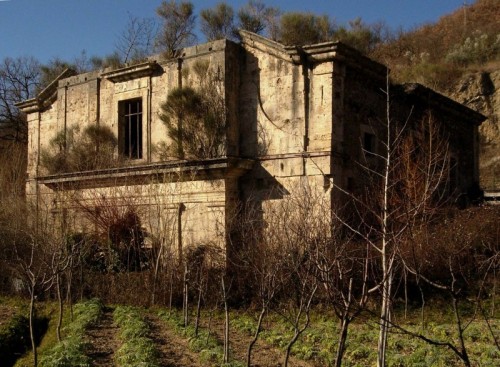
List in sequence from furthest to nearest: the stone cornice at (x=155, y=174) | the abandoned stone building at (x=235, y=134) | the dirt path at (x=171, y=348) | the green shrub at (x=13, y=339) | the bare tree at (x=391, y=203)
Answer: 1. the stone cornice at (x=155, y=174)
2. the abandoned stone building at (x=235, y=134)
3. the green shrub at (x=13, y=339)
4. the dirt path at (x=171, y=348)
5. the bare tree at (x=391, y=203)

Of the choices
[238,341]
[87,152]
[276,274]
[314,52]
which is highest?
[314,52]

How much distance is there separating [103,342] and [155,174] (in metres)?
6.71

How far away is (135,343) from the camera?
10.4m

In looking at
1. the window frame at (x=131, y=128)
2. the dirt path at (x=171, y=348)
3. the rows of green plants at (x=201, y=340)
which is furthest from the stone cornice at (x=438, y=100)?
the dirt path at (x=171, y=348)

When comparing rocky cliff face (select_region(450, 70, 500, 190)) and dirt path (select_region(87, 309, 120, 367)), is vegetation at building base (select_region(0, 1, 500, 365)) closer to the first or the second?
dirt path (select_region(87, 309, 120, 367))

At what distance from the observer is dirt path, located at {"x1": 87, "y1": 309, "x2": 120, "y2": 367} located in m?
9.90

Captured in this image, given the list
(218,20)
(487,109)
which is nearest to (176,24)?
(218,20)

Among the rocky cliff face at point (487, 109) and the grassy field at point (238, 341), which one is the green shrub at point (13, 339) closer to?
the grassy field at point (238, 341)

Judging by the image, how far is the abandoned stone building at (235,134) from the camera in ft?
51.8

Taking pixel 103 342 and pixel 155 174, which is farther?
pixel 155 174

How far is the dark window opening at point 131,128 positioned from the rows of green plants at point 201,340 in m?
6.75

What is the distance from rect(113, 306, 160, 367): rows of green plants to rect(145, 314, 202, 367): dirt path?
16 cm

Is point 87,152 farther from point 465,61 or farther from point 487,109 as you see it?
point 465,61

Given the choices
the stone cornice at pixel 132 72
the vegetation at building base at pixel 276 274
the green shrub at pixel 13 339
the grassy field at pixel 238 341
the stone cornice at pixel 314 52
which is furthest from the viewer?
the stone cornice at pixel 132 72
